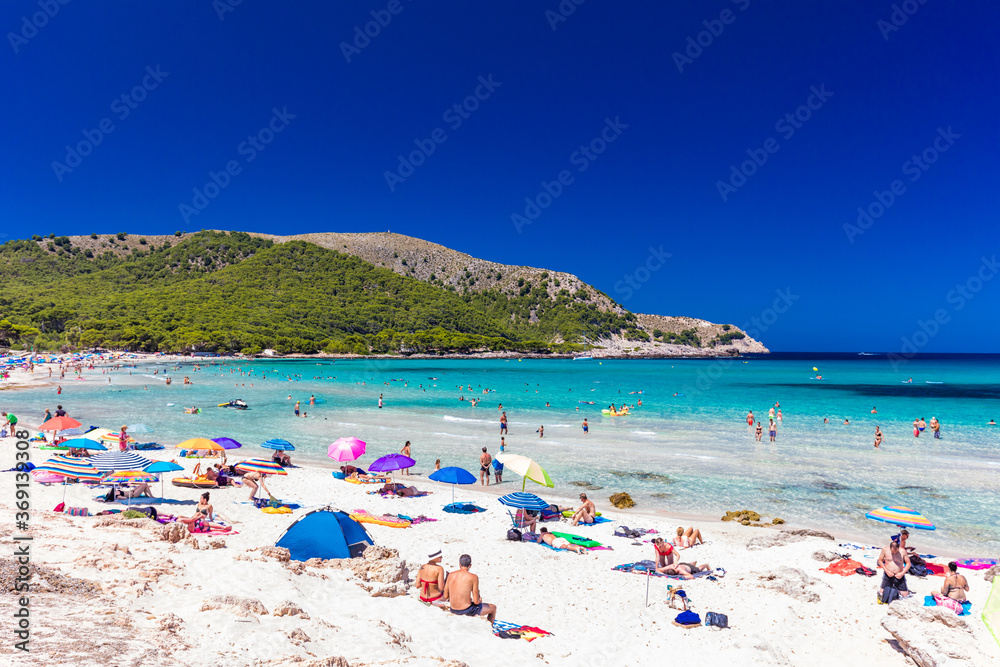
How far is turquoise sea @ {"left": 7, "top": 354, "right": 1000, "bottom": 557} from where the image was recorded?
17.5 meters

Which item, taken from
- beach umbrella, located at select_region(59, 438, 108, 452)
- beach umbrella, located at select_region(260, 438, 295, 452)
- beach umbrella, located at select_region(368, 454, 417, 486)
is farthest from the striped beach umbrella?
beach umbrella, located at select_region(59, 438, 108, 452)

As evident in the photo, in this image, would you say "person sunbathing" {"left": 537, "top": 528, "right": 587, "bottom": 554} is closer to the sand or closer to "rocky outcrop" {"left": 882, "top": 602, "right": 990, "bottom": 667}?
the sand

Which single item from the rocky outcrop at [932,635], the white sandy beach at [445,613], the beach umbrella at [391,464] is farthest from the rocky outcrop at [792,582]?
the beach umbrella at [391,464]

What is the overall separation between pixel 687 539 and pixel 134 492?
14.1m

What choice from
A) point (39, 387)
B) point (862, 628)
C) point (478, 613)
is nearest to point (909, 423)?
point (862, 628)

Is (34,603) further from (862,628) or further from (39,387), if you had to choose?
(39,387)

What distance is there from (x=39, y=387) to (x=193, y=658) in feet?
205

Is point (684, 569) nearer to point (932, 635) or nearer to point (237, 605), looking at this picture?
point (932, 635)

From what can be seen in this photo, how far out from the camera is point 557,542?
40.3 ft

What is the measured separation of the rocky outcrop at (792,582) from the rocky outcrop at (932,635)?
120 centimetres

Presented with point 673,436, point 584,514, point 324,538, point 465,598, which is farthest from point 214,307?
point 465,598

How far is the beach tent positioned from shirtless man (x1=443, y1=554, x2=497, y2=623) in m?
2.66

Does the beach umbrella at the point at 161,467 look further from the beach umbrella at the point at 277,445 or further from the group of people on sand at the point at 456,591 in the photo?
the group of people on sand at the point at 456,591

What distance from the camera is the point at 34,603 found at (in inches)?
225
